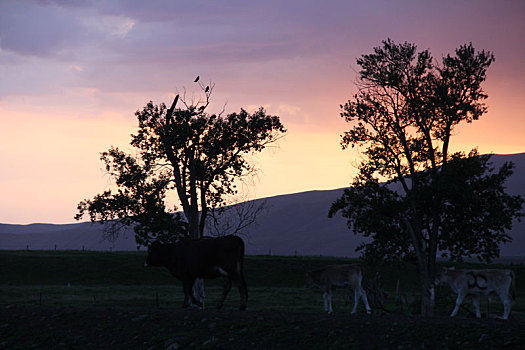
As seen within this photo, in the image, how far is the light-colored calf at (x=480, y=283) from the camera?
83.7 ft

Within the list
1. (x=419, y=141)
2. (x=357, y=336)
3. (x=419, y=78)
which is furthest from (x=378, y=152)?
(x=357, y=336)

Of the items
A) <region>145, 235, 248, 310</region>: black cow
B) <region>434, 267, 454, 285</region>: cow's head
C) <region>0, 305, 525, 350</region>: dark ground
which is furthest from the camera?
<region>434, 267, 454, 285</region>: cow's head

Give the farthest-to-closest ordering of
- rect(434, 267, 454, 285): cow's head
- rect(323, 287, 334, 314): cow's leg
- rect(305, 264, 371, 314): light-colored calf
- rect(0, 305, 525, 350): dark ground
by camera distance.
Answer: rect(305, 264, 371, 314): light-colored calf, rect(434, 267, 454, 285): cow's head, rect(323, 287, 334, 314): cow's leg, rect(0, 305, 525, 350): dark ground

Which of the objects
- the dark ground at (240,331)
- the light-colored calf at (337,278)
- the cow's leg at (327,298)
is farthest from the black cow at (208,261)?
the light-colored calf at (337,278)

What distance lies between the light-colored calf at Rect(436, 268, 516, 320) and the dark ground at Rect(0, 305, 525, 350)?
3.84 metres

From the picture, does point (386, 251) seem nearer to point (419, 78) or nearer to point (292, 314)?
point (419, 78)

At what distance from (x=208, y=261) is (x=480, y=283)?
10.5 meters

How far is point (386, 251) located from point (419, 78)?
11.2 metres

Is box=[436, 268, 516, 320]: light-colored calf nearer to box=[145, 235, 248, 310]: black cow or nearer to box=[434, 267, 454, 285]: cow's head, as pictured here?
box=[434, 267, 454, 285]: cow's head

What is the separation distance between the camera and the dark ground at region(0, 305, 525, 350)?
18.5 meters

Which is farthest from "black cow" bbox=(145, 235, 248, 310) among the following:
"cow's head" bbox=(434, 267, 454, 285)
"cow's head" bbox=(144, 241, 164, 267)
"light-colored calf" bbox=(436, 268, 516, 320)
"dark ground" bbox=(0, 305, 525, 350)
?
"light-colored calf" bbox=(436, 268, 516, 320)

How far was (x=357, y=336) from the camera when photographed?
63.1ft

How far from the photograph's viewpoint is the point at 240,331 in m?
20.6

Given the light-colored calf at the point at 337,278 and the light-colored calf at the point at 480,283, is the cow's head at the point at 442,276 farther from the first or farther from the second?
the light-colored calf at the point at 337,278
